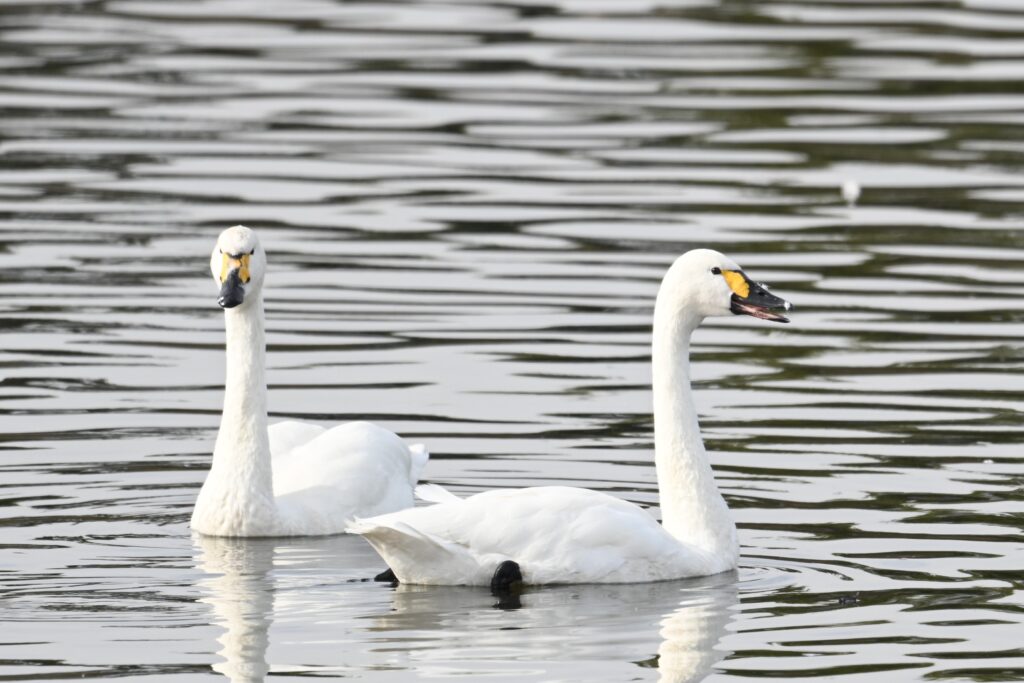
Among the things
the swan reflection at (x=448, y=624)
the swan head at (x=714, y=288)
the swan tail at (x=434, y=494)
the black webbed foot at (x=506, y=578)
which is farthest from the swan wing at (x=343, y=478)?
the swan head at (x=714, y=288)

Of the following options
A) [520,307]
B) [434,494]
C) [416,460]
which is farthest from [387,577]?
[520,307]

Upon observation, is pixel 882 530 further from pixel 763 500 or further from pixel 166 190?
pixel 166 190

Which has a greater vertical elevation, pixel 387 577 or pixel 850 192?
pixel 850 192

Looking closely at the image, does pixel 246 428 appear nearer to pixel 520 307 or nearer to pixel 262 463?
pixel 262 463

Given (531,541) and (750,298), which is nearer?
(531,541)

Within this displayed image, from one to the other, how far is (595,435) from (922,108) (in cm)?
1233

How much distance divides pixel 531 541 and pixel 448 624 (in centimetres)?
77

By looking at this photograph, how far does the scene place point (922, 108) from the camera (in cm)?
2592

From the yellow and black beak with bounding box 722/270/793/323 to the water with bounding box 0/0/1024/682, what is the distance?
41.4 inches

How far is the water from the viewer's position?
10641 mm

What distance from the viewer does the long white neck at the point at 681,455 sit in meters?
11.7

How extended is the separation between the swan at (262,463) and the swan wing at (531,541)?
136 cm

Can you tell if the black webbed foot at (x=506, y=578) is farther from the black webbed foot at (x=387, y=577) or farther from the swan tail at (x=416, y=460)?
the swan tail at (x=416, y=460)

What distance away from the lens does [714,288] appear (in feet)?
39.1
